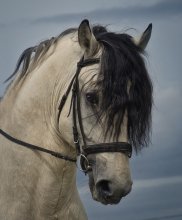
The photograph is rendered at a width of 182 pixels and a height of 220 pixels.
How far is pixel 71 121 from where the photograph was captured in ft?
30.4

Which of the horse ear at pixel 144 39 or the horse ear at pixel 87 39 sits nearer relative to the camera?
the horse ear at pixel 87 39

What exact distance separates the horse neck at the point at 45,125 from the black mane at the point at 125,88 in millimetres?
559

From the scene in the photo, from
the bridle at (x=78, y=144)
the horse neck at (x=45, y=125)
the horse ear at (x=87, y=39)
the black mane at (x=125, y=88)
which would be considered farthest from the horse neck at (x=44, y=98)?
the black mane at (x=125, y=88)

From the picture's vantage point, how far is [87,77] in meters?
9.20

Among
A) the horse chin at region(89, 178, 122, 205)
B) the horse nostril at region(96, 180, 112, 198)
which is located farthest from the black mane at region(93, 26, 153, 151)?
the horse chin at region(89, 178, 122, 205)

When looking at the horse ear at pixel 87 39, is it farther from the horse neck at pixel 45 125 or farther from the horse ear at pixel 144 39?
the horse ear at pixel 144 39

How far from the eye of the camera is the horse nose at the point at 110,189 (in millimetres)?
8648

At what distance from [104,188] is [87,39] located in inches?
67.1

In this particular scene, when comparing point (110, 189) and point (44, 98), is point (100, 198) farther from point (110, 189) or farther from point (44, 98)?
point (44, 98)

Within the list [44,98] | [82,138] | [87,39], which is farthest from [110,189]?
[87,39]

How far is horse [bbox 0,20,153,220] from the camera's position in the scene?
888cm

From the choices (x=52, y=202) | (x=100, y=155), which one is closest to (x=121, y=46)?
(x=100, y=155)

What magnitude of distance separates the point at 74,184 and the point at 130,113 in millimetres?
1391

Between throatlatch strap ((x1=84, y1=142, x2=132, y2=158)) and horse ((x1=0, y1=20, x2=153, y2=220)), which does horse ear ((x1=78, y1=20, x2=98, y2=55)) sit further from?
throatlatch strap ((x1=84, y1=142, x2=132, y2=158))
